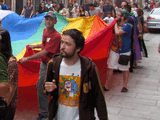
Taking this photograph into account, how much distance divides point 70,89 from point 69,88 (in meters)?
0.01

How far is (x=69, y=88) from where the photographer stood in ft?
9.00

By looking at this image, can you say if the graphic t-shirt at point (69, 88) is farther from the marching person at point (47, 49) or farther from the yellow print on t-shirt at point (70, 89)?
the marching person at point (47, 49)

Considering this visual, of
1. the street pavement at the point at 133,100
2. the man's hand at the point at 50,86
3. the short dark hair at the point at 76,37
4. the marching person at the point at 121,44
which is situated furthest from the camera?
the marching person at the point at 121,44

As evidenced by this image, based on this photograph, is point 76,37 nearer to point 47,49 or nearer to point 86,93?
point 86,93

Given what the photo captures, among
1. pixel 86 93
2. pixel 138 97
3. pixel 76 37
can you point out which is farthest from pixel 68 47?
pixel 138 97

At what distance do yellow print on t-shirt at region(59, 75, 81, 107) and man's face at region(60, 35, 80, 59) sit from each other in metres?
0.22

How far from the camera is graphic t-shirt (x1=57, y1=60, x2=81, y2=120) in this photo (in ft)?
8.93

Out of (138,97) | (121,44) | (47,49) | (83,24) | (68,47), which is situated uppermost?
(68,47)

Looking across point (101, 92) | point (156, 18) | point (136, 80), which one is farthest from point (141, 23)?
point (156, 18)

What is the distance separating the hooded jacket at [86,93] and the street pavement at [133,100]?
228 centimetres

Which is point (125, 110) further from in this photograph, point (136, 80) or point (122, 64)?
point (136, 80)

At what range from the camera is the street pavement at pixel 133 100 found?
5078mm

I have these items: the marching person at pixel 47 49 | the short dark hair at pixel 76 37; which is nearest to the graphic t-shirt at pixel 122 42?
the marching person at pixel 47 49

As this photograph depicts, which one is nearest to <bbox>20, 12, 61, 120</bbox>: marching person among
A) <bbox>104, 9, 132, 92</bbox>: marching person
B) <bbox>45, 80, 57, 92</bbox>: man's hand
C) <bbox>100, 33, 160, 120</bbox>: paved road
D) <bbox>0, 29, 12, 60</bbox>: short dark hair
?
<bbox>100, 33, 160, 120</bbox>: paved road
